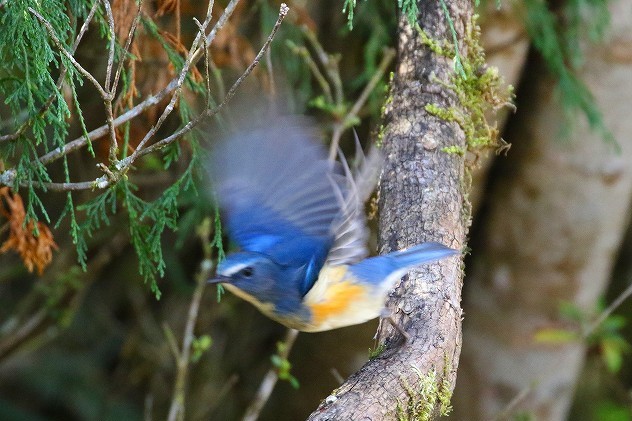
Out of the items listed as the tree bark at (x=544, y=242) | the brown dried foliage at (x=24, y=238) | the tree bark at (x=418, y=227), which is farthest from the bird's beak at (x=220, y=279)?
the tree bark at (x=544, y=242)

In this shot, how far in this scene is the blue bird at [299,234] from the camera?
233cm

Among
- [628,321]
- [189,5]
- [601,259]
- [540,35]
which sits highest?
[189,5]

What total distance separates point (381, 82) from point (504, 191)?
45.5 inches

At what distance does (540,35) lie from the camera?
4078 mm

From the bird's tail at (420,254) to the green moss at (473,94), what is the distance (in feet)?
1.45

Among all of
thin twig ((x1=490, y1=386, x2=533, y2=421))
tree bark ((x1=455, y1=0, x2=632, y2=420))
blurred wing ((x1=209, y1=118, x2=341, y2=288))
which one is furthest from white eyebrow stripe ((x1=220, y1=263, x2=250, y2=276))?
tree bark ((x1=455, y1=0, x2=632, y2=420))

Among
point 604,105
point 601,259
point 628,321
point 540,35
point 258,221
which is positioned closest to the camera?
point 258,221

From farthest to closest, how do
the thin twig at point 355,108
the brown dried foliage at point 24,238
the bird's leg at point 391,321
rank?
the thin twig at point 355,108
the brown dried foliage at point 24,238
the bird's leg at point 391,321

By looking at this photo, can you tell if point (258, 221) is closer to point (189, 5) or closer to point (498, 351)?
point (189, 5)

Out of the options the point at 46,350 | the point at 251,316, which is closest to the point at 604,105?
the point at 251,316

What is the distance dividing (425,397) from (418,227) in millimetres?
598

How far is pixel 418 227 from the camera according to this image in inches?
96.8

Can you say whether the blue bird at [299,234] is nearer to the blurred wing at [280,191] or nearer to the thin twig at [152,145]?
the blurred wing at [280,191]

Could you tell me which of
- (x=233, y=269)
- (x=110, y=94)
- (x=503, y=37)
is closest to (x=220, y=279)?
(x=233, y=269)
